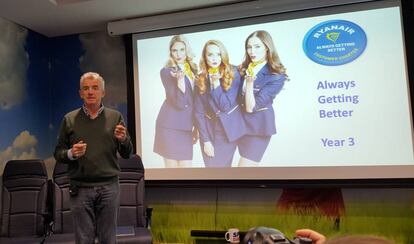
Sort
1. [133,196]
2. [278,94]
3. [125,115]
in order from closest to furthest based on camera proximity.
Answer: [278,94], [133,196], [125,115]

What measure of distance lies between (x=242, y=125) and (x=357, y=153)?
3.40 ft

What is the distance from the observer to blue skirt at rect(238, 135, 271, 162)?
344 cm

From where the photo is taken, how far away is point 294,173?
3.31 m

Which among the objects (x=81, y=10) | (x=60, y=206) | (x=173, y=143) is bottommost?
(x=60, y=206)

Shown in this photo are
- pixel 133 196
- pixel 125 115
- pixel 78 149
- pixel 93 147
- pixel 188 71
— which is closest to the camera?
pixel 78 149

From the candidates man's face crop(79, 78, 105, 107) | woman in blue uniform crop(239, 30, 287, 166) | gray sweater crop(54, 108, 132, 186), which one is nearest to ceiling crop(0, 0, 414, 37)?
Result: woman in blue uniform crop(239, 30, 287, 166)

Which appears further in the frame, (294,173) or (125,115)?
(125,115)

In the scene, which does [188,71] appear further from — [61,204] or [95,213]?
[95,213]

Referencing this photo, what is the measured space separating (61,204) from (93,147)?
5.37 ft

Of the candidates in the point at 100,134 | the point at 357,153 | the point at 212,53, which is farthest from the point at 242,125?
the point at 100,134

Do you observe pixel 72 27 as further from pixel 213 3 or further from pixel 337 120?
pixel 337 120

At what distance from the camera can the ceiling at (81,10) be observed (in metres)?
3.42

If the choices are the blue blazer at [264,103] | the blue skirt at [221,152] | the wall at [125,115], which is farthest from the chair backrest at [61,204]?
the blue blazer at [264,103]

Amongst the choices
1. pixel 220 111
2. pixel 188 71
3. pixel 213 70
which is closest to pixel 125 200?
pixel 220 111
